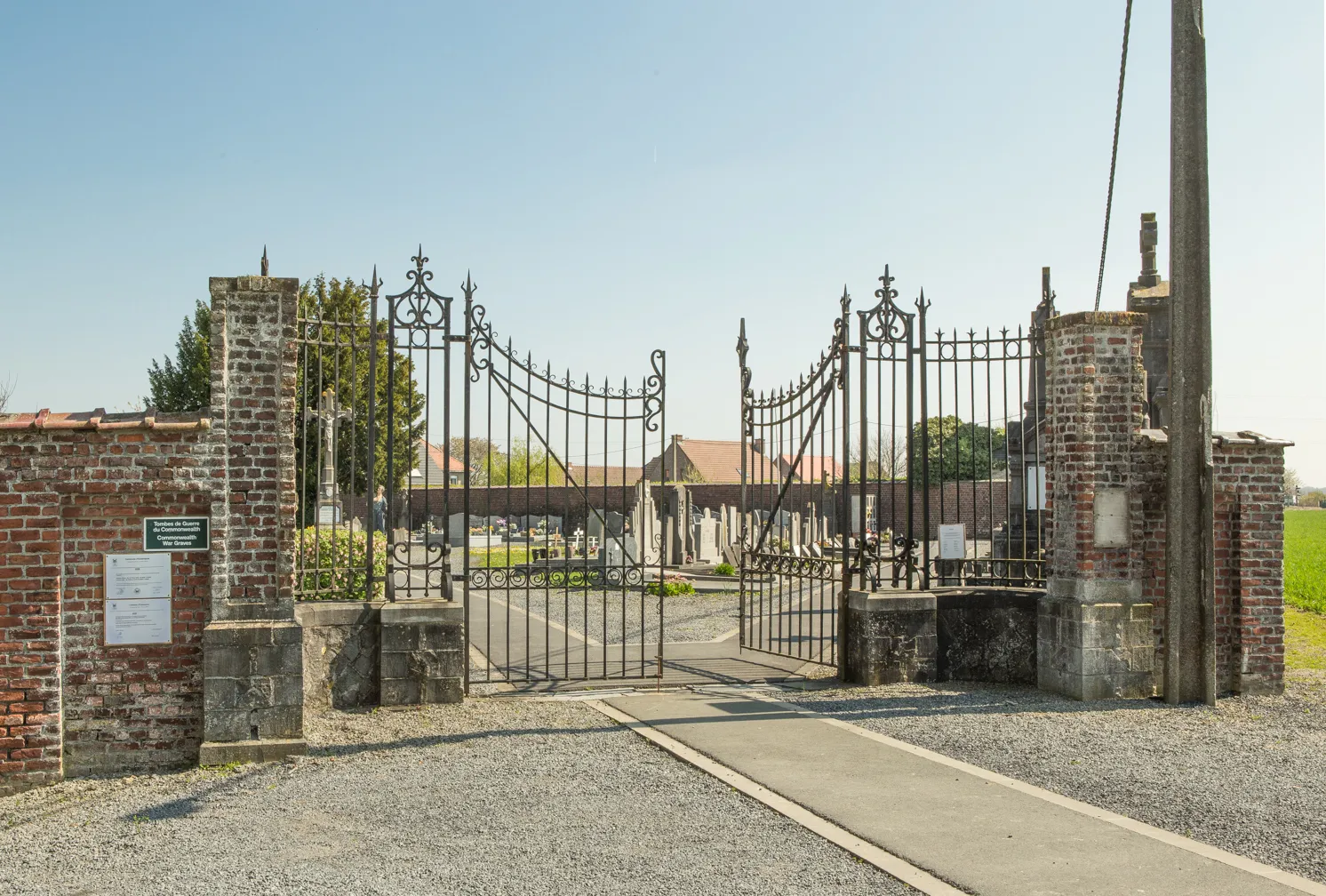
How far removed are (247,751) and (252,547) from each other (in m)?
1.32

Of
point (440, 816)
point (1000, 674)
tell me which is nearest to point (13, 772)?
point (440, 816)

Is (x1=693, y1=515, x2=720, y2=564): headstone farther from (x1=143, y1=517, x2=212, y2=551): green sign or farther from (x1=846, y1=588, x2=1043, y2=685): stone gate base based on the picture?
(x1=143, y1=517, x2=212, y2=551): green sign

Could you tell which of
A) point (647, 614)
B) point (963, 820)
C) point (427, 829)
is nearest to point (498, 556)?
point (647, 614)

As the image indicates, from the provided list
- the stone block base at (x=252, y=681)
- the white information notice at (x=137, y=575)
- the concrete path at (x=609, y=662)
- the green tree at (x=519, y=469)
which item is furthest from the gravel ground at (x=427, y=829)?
the green tree at (x=519, y=469)

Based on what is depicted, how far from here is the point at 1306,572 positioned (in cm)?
2436

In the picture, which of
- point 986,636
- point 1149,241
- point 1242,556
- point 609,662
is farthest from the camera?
point 1149,241

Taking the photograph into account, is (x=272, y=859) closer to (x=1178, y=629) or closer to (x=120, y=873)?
(x=120, y=873)

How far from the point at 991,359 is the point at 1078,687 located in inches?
117

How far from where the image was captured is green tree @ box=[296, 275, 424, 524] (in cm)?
767

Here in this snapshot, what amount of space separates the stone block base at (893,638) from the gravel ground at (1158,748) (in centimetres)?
20

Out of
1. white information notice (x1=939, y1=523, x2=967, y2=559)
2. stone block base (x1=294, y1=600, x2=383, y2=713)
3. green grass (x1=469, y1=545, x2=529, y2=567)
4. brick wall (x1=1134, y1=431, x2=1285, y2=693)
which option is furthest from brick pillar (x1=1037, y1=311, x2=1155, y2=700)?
green grass (x1=469, y1=545, x2=529, y2=567)

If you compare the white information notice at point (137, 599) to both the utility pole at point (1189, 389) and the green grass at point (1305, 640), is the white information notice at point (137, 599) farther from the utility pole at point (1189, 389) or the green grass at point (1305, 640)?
the green grass at point (1305, 640)

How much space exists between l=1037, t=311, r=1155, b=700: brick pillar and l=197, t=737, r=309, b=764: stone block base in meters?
6.06

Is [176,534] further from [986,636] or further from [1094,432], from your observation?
[1094,432]
